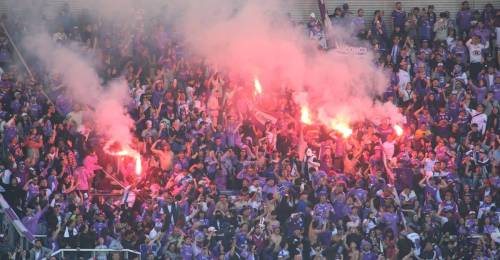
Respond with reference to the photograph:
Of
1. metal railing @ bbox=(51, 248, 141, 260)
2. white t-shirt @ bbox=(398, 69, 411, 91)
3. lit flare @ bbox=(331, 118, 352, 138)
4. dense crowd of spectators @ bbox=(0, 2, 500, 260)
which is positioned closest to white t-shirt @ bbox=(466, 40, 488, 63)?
dense crowd of spectators @ bbox=(0, 2, 500, 260)

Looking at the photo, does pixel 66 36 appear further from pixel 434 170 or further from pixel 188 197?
pixel 434 170

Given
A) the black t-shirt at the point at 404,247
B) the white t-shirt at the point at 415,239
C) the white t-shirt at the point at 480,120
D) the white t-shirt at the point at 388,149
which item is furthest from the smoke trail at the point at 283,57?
the black t-shirt at the point at 404,247

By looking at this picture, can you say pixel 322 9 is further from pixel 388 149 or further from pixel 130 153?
pixel 130 153

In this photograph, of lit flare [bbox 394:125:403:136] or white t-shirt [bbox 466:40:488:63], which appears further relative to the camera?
white t-shirt [bbox 466:40:488:63]

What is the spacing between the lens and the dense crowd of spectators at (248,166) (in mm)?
17656

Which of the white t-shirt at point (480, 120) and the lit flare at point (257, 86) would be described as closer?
the white t-shirt at point (480, 120)

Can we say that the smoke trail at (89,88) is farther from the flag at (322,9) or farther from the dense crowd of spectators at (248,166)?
the flag at (322,9)

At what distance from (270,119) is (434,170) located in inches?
115

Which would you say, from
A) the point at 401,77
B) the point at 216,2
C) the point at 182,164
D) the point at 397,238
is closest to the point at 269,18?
the point at 216,2

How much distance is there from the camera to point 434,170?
1909 centimetres

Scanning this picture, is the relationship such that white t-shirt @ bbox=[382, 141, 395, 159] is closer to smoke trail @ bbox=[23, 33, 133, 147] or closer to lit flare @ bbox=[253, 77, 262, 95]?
lit flare @ bbox=[253, 77, 262, 95]

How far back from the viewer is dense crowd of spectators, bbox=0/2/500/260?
17.7 meters

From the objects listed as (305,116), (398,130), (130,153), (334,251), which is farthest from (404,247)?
(130,153)

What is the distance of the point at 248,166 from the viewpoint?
62.5 feet
